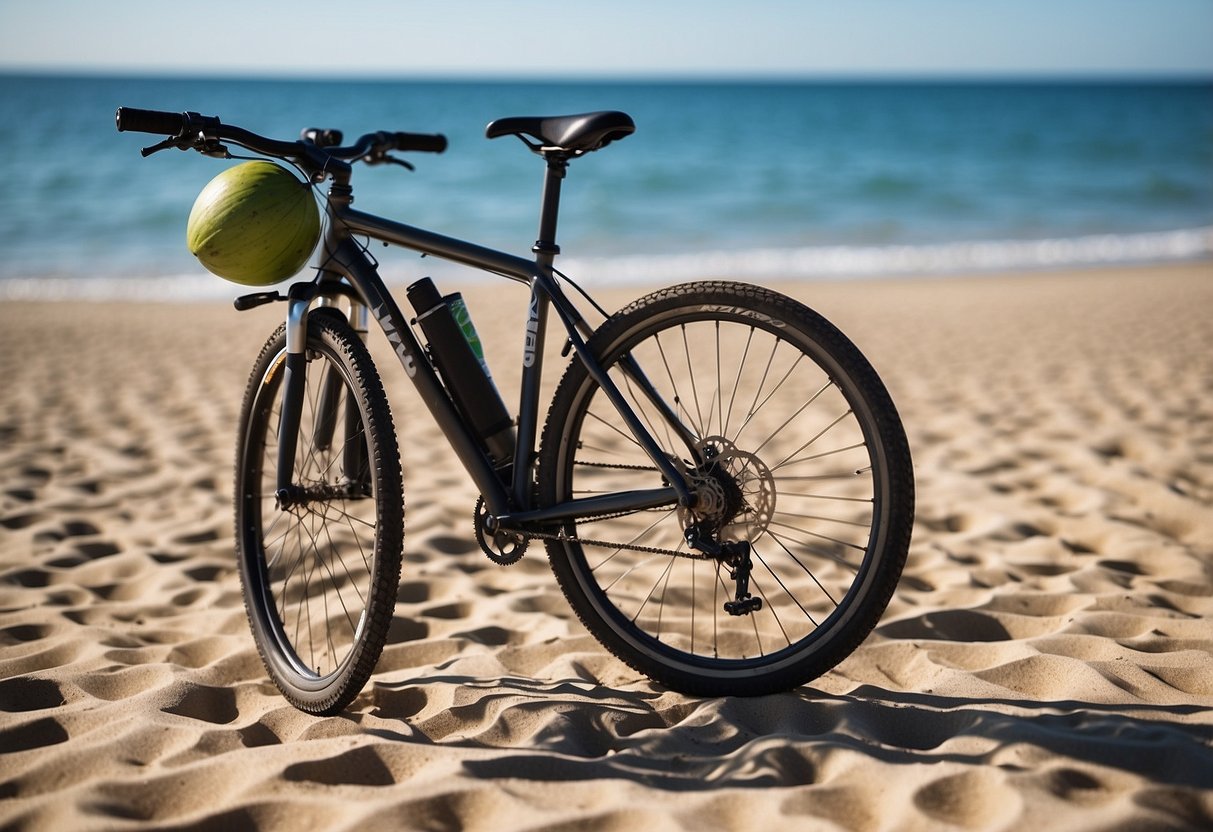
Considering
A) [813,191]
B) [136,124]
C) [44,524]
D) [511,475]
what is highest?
[813,191]

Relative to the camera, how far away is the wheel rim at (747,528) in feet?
7.54

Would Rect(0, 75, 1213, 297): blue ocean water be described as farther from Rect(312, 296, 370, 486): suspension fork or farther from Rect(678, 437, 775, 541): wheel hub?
Rect(678, 437, 775, 541): wheel hub

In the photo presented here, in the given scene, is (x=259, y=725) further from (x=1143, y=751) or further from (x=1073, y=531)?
(x=1073, y=531)

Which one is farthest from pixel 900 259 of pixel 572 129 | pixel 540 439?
pixel 572 129

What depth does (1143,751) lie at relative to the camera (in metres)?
2.04

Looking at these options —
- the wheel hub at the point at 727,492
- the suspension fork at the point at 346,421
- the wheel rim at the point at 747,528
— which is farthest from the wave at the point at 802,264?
the wheel hub at the point at 727,492

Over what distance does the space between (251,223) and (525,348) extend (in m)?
→ 0.71

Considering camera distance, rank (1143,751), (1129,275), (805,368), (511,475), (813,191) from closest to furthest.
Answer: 1. (1143,751)
2. (511,475)
3. (805,368)
4. (1129,275)
5. (813,191)

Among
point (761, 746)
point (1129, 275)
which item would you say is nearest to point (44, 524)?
point (761, 746)

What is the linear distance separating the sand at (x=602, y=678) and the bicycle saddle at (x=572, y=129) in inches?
52.0

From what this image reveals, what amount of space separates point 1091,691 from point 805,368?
5.20 metres

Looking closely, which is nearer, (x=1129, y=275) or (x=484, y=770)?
(x=484, y=770)

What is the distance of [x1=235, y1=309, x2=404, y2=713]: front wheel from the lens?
92.0 inches

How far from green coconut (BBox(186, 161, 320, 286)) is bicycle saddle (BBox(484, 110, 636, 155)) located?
51 cm
